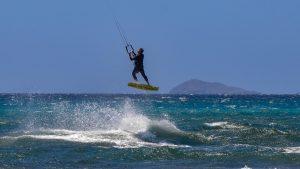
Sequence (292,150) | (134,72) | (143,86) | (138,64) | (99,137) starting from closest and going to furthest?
(292,150) → (138,64) → (134,72) → (143,86) → (99,137)

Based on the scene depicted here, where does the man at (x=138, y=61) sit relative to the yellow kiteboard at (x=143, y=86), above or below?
above

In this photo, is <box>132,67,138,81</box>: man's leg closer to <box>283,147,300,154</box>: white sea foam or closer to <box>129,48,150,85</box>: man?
<box>129,48,150,85</box>: man

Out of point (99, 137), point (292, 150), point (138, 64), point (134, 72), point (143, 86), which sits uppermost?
point (138, 64)

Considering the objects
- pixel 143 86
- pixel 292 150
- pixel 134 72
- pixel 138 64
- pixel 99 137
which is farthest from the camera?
pixel 99 137

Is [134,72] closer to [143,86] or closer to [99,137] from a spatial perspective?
[143,86]

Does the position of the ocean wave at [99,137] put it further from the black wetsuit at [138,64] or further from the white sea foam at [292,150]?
the white sea foam at [292,150]

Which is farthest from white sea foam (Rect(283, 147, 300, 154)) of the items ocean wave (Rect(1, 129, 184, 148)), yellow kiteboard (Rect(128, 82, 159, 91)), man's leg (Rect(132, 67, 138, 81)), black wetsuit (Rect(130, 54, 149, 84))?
man's leg (Rect(132, 67, 138, 81))

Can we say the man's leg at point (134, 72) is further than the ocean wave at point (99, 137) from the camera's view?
No

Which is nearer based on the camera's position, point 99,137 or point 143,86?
point 143,86

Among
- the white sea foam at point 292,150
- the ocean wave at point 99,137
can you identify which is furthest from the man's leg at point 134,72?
the white sea foam at point 292,150

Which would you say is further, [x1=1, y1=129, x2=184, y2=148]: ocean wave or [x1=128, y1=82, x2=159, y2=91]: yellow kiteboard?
[x1=128, y1=82, x2=159, y2=91]: yellow kiteboard

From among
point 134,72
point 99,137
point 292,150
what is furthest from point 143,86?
point 292,150

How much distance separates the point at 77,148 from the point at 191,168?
6.47 metres

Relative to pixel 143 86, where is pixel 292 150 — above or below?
below
